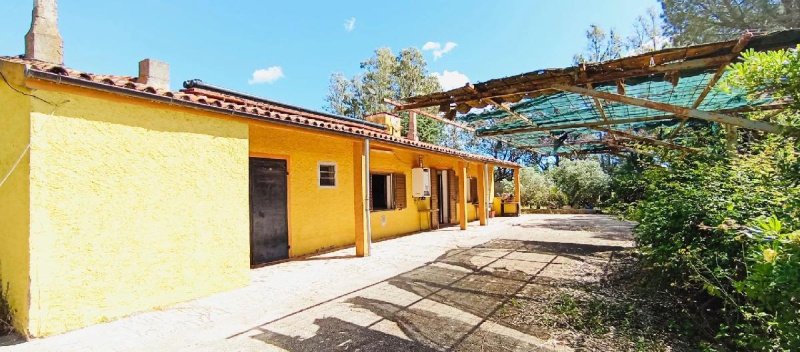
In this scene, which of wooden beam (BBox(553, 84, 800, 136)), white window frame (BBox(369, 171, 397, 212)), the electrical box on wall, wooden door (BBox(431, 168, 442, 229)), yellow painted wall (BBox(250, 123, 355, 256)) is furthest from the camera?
wooden door (BBox(431, 168, 442, 229))

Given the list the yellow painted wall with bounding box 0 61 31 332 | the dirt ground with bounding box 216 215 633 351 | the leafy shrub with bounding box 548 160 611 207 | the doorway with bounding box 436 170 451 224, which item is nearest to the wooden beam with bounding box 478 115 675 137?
the dirt ground with bounding box 216 215 633 351

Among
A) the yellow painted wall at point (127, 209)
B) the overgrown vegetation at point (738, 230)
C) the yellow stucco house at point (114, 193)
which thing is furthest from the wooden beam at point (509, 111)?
the yellow painted wall at point (127, 209)

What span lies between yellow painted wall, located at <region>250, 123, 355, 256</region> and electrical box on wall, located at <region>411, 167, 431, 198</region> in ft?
10.1

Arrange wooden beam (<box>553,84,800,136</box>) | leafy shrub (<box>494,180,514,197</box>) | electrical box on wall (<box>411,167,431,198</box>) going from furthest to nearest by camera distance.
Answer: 1. leafy shrub (<box>494,180,514,197</box>)
2. electrical box on wall (<box>411,167,431,198</box>)
3. wooden beam (<box>553,84,800,136</box>)

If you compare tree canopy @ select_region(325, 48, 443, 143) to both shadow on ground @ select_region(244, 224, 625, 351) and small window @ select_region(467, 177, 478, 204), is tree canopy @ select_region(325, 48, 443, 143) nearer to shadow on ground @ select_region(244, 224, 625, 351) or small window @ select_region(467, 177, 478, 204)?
small window @ select_region(467, 177, 478, 204)

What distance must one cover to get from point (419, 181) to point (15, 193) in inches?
371

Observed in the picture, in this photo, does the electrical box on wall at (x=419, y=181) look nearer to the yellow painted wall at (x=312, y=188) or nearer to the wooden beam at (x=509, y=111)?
the yellow painted wall at (x=312, y=188)

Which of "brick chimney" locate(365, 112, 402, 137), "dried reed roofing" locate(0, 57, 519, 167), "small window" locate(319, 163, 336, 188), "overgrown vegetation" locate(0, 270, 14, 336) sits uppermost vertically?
Result: "brick chimney" locate(365, 112, 402, 137)

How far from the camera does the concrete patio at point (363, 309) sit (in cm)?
348

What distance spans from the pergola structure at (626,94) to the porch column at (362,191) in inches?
63.2

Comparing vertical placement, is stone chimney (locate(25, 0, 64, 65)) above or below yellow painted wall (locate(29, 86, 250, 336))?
above

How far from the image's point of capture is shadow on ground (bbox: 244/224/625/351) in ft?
11.3

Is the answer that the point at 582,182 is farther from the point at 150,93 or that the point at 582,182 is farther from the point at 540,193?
the point at 150,93

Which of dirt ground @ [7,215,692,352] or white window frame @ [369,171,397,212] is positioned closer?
dirt ground @ [7,215,692,352]
